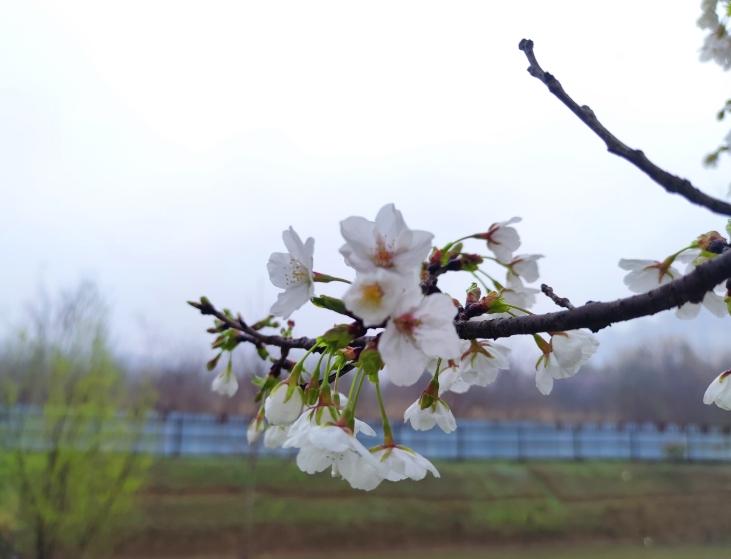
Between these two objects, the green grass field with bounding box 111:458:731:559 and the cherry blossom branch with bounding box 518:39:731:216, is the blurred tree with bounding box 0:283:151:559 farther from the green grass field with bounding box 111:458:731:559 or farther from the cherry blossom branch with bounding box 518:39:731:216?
the cherry blossom branch with bounding box 518:39:731:216

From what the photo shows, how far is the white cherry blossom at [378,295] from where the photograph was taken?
391mm

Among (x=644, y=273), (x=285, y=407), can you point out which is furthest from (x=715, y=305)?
(x=285, y=407)

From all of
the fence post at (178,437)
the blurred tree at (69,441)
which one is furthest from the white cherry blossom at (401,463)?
the fence post at (178,437)

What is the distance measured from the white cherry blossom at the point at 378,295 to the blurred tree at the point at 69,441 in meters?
6.53

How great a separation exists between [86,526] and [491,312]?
6852 mm

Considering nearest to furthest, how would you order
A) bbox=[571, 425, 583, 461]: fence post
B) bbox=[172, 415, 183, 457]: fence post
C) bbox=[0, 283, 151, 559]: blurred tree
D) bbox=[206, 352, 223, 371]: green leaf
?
bbox=[206, 352, 223, 371]: green leaf → bbox=[0, 283, 151, 559]: blurred tree → bbox=[172, 415, 183, 457]: fence post → bbox=[571, 425, 583, 461]: fence post

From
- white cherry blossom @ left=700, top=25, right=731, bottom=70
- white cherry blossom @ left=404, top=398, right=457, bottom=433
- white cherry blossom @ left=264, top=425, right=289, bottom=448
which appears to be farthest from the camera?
white cherry blossom @ left=700, top=25, right=731, bottom=70

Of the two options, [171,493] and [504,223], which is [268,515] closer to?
[171,493]

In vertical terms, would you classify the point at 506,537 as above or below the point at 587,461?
below

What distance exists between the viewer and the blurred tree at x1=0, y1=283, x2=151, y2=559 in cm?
575

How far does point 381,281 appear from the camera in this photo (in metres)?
0.40

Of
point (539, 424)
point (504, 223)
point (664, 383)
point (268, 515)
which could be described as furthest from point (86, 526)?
point (664, 383)

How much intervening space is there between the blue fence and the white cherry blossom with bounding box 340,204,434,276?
385 inches

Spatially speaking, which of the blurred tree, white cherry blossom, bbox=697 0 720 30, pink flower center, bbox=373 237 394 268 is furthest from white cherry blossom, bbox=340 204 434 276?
the blurred tree
